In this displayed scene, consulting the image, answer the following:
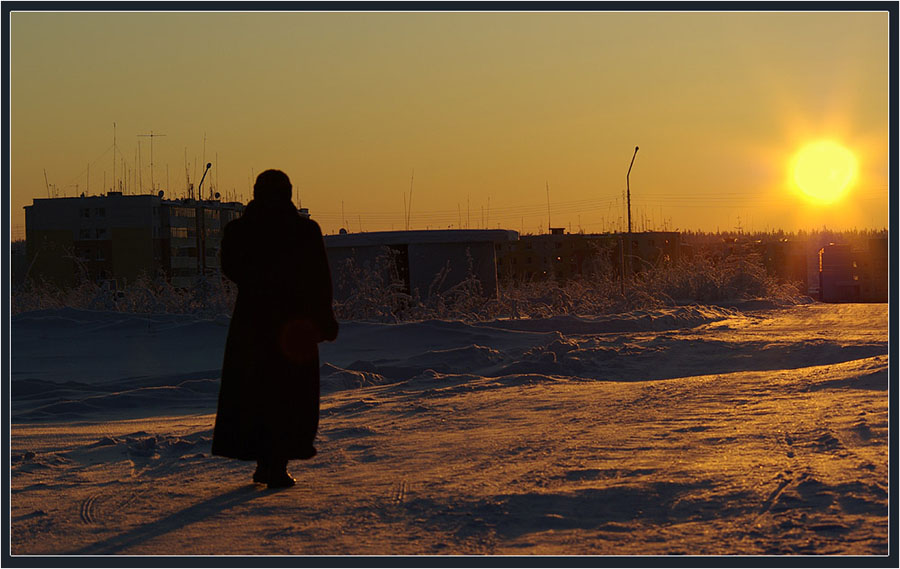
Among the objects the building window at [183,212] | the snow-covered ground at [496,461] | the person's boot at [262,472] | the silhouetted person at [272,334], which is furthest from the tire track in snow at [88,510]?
the building window at [183,212]

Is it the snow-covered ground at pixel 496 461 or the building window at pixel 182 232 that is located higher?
the building window at pixel 182 232

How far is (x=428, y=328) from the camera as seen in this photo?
1773cm

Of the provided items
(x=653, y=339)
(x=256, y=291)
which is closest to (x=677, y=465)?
(x=256, y=291)

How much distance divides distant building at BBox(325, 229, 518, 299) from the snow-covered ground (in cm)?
946

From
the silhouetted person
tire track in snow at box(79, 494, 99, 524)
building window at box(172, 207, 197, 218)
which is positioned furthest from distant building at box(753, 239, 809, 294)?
tire track in snow at box(79, 494, 99, 524)

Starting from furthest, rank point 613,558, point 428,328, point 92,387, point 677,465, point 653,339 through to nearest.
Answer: point 428,328 → point 653,339 → point 92,387 → point 677,465 → point 613,558

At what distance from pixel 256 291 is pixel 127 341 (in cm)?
1154

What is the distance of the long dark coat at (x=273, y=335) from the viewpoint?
6152 millimetres

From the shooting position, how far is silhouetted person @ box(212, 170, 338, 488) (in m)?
6.15

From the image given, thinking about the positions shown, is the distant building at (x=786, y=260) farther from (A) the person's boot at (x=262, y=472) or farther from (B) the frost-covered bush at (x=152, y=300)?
(A) the person's boot at (x=262, y=472)

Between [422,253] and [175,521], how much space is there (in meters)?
18.9

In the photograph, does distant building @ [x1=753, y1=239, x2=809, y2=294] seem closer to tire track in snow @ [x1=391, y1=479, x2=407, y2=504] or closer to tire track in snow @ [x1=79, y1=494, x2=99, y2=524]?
tire track in snow @ [x1=391, y1=479, x2=407, y2=504]

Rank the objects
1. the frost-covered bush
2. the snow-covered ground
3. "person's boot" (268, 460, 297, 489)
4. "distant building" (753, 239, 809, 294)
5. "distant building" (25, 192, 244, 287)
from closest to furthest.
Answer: the snow-covered ground, "person's boot" (268, 460, 297, 489), the frost-covered bush, "distant building" (753, 239, 809, 294), "distant building" (25, 192, 244, 287)

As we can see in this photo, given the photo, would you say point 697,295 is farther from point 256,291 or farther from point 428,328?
point 256,291
